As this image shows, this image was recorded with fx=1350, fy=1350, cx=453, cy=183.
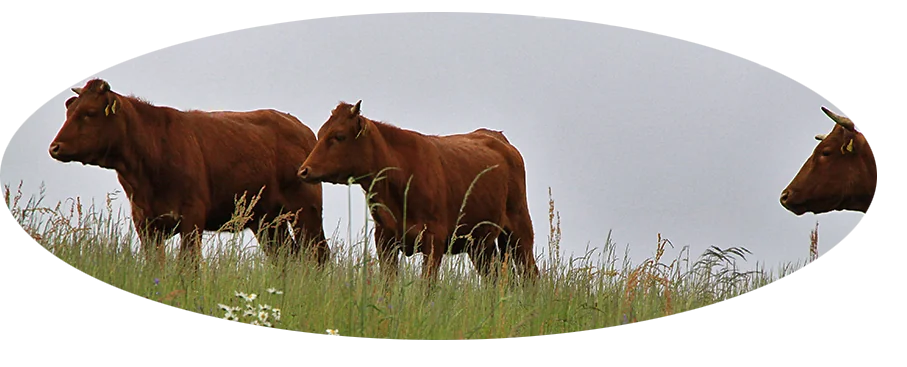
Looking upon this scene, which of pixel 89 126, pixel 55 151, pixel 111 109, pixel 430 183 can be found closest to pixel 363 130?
pixel 430 183

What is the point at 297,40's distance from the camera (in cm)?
833

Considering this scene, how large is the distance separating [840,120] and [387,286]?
293 centimetres

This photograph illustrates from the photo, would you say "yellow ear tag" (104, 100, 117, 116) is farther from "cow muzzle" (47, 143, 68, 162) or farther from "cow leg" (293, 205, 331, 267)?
"cow leg" (293, 205, 331, 267)

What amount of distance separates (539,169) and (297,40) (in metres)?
1.74

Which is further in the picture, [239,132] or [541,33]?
[239,132]

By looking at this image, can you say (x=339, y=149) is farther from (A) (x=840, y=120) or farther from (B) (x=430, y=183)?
(A) (x=840, y=120)

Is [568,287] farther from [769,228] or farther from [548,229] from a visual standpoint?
[769,228]

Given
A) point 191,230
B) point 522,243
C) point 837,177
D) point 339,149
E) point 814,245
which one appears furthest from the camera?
point 522,243

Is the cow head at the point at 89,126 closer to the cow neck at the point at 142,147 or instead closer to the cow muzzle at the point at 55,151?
the cow muzzle at the point at 55,151

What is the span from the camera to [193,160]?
883 centimetres

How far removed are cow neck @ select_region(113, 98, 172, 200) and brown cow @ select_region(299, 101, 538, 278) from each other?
961 millimetres

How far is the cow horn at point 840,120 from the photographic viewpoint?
8.13 metres

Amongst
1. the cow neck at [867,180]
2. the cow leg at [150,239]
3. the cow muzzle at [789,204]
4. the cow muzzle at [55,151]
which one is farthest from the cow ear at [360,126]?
the cow neck at [867,180]

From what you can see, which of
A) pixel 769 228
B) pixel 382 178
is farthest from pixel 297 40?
pixel 769 228
